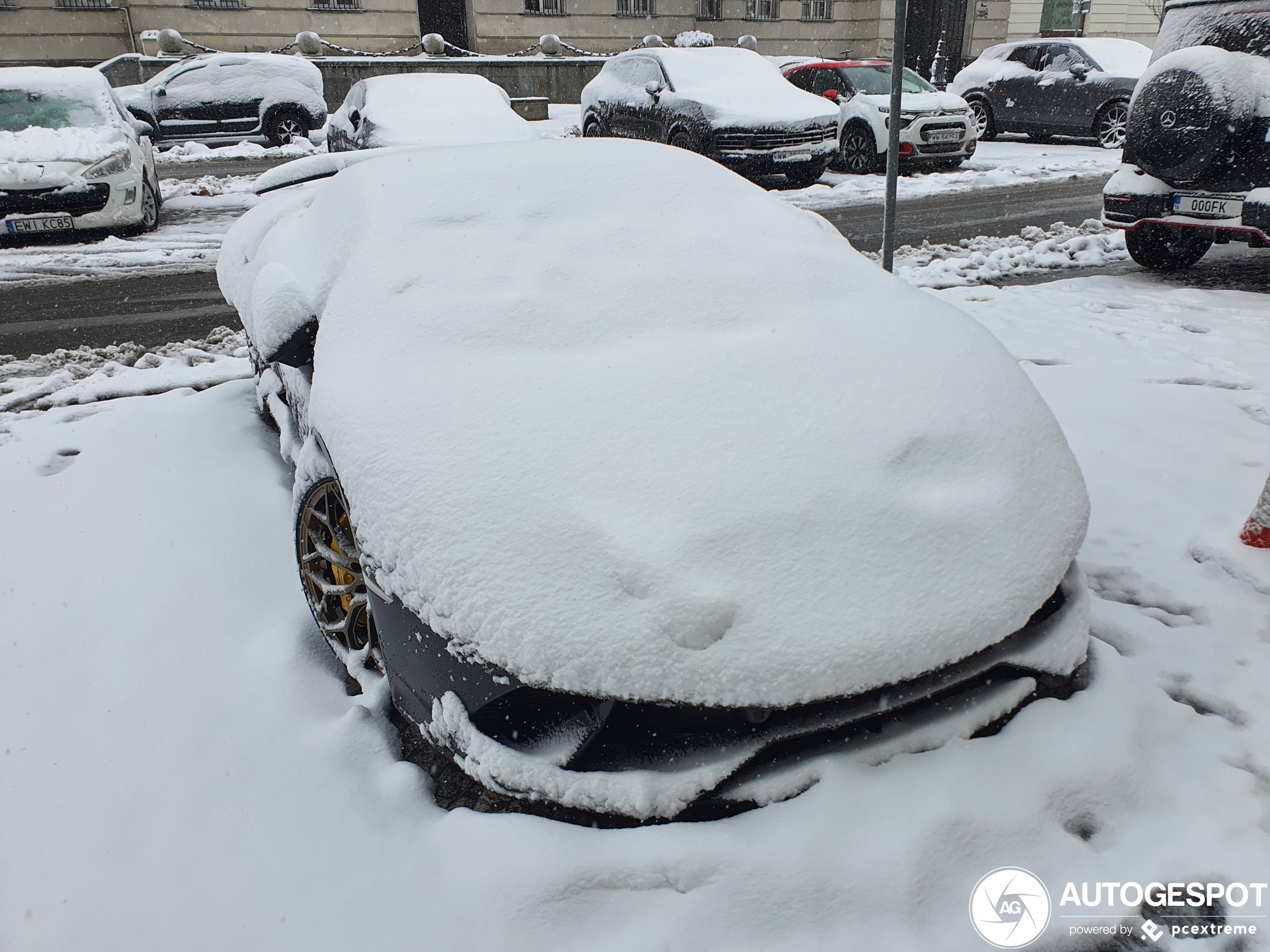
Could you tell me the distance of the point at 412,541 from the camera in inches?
70.5

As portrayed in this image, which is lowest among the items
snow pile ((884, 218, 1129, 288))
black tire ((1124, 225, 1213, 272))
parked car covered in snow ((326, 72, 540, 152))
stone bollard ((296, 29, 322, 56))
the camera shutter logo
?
the camera shutter logo

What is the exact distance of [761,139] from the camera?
1052cm

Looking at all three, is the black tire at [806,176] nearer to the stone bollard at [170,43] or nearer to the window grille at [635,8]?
the stone bollard at [170,43]

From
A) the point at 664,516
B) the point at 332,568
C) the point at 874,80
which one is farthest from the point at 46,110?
the point at 874,80

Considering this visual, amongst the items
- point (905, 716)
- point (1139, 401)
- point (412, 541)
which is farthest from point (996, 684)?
point (1139, 401)

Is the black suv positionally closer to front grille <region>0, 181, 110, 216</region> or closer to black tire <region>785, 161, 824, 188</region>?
black tire <region>785, 161, 824, 188</region>

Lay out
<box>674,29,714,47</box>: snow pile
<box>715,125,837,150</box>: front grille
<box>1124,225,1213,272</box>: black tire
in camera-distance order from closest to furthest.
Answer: <box>1124,225,1213,272</box>: black tire → <box>715,125,837,150</box>: front grille → <box>674,29,714,47</box>: snow pile

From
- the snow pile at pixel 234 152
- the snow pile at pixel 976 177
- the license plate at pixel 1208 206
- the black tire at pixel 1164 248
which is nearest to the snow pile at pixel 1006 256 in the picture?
the black tire at pixel 1164 248

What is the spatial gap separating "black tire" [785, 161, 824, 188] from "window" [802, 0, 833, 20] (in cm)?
2113

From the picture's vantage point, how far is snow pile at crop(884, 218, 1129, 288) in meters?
6.73

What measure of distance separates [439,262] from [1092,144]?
16.1 m

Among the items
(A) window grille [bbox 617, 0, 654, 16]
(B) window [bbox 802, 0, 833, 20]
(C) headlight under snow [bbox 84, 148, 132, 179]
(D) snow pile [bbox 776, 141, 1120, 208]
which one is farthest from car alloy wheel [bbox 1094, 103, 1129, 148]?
(B) window [bbox 802, 0, 833, 20]

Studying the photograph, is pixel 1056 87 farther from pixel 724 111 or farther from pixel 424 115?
pixel 424 115

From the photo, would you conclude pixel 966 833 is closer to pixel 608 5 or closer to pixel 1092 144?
pixel 1092 144
